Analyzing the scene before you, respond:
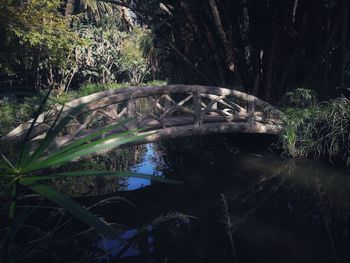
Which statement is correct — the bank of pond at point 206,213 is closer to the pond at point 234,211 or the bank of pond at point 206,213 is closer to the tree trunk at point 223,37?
the pond at point 234,211

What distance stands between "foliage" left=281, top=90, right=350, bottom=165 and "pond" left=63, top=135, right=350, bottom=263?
37 centimetres

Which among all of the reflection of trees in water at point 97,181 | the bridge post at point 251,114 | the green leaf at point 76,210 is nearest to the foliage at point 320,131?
the bridge post at point 251,114

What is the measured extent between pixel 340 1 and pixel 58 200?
9.37 meters

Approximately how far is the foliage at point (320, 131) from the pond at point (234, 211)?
1.23 feet

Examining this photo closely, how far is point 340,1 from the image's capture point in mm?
8633

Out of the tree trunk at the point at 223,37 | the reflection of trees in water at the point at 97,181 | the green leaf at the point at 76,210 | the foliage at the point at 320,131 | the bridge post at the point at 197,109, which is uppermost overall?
the tree trunk at the point at 223,37

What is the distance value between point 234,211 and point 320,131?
3297mm

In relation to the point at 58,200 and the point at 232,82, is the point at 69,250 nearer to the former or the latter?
the point at 58,200

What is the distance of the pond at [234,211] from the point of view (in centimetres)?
410

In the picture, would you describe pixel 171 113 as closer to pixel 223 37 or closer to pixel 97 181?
pixel 97 181

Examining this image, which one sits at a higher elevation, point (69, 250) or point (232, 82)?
point (232, 82)

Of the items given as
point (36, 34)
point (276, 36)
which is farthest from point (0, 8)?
point (276, 36)

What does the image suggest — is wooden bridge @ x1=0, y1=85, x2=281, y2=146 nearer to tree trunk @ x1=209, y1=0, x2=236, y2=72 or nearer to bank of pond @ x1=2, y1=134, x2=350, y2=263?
bank of pond @ x1=2, y1=134, x2=350, y2=263

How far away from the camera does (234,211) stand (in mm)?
5383
